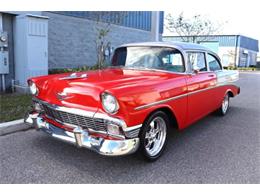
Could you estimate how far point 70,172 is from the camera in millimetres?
3021

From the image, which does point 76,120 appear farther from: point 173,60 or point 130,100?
point 173,60

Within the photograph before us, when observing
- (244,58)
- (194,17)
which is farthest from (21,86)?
(244,58)

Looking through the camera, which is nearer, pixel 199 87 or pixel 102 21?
pixel 199 87

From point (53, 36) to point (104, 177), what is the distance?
25.1 ft

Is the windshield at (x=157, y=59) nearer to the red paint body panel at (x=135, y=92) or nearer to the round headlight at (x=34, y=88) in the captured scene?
the red paint body panel at (x=135, y=92)

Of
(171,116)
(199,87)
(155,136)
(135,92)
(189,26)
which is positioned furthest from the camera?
(189,26)

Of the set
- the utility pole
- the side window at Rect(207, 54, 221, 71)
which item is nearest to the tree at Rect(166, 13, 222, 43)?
the utility pole

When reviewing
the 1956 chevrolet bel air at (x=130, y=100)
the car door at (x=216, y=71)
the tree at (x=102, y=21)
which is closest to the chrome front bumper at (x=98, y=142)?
the 1956 chevrolet bel air at (x=130, y=100)

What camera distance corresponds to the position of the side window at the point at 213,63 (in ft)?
16.8

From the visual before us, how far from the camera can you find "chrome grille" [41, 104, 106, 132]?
2.96 m

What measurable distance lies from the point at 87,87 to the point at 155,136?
1.17 m

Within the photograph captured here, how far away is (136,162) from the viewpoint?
332 cm

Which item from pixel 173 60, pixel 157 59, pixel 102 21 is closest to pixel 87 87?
pixel 157 59

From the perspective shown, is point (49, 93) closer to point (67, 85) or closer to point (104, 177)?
point (67, 85)
